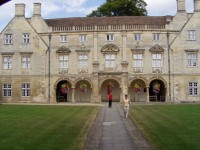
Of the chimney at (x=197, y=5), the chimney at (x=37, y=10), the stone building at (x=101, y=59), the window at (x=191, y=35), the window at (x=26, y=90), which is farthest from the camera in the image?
the chimney at (x=37, y=10)

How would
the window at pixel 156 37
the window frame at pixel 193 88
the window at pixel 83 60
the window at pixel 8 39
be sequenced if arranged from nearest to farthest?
the window frame at pixel 193 88
the window at pixel 156 37
the window at pixel 83 60
the window at pixel 8 39

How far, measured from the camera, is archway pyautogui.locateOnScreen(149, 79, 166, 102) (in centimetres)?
4258

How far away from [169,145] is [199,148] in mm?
957

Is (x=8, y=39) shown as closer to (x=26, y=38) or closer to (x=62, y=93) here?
(x=26, y=38)

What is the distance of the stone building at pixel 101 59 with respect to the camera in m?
42.4

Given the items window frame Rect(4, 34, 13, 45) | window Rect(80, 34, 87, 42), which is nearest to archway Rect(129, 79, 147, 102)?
window Rect(80, 34, 87, 42)

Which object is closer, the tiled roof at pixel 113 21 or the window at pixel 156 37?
the window at pixel 156 37

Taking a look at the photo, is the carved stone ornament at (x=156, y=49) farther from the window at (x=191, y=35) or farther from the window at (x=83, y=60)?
the window at (x=83, y=60)

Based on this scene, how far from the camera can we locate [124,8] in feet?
187

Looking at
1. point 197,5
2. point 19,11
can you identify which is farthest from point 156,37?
point 19,11

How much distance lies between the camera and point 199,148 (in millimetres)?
10719

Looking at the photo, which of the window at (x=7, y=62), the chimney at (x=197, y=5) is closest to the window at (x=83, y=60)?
the window at (x=7, y=62)

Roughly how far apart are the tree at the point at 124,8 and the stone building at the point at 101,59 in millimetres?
11732

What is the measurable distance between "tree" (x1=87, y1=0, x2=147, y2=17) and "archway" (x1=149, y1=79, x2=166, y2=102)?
55.4 feet
